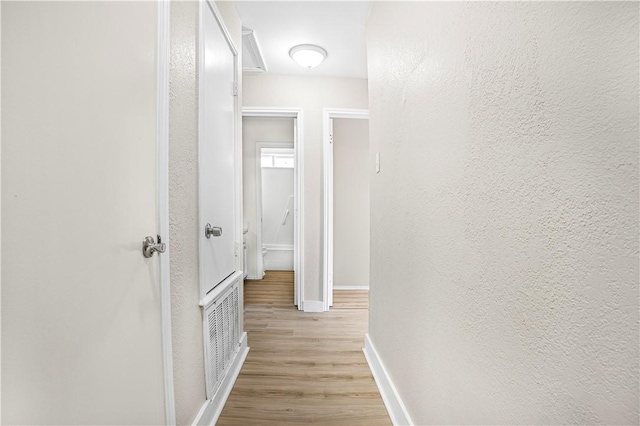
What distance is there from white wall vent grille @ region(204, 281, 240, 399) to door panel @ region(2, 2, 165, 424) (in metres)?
0.44

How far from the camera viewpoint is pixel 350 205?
3.77 meters

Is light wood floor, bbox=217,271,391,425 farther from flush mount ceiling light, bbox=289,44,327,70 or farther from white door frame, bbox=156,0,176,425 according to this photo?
flush mount ceiling light, bbox=289,44,327,70

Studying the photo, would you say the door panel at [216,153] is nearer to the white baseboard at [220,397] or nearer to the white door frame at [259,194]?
the white baseboard at [220,397]

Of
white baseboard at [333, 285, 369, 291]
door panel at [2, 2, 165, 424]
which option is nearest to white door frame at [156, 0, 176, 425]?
door panel at [2, 2, 165, 424]

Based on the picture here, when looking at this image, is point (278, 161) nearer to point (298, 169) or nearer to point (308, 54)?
point (298, 169)

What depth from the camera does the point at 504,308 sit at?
661 millimetres

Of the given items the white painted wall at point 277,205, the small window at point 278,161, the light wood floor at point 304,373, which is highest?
the small window at point 278,161

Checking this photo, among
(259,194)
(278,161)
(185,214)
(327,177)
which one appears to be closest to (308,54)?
(327,177)

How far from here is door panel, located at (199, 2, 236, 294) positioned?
1350 millimetres

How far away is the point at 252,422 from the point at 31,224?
1388 millimetres

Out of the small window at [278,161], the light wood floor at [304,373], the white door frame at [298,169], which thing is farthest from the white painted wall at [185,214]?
the small window at [278,161]

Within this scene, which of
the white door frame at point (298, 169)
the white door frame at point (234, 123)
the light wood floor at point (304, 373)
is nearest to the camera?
the white door frame at point (234, 123)

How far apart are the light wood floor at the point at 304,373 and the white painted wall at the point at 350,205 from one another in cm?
79

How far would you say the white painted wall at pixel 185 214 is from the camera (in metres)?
1.09
